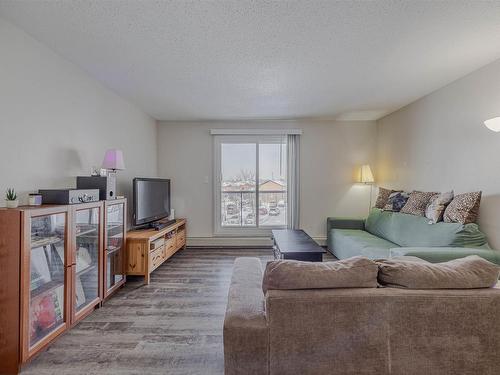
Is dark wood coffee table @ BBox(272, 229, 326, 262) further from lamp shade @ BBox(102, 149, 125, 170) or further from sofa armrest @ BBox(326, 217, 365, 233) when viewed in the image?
lamp shade @ BBox(102, 149, 125, 170)

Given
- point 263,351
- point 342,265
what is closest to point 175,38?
point 342,265

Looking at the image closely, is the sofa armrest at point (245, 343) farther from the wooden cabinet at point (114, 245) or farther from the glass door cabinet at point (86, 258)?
the wooden cabinet at point (114, 245)

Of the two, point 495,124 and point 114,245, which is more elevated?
point 495,124

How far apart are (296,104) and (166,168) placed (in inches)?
103

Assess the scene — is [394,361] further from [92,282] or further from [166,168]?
[166,168]

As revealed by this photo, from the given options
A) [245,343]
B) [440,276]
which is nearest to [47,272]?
[245,343]

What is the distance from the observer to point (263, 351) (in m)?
1.19

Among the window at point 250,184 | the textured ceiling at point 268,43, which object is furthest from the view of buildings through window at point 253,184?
the textured ceiling at point 268,43

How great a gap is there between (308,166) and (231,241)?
2.00 meters

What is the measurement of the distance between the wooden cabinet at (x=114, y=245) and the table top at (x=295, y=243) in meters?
1.83

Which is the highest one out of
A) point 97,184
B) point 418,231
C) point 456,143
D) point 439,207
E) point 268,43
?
point 268,43

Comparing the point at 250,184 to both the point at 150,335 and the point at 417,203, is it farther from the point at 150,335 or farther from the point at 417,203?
the point at 150,335

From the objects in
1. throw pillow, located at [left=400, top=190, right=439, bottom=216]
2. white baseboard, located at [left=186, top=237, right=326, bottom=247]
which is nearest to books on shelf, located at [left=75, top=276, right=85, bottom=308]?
white baseboard, located at [left=186, top=237, right=326, bottom=247]

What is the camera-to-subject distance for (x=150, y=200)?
12.7 feet
